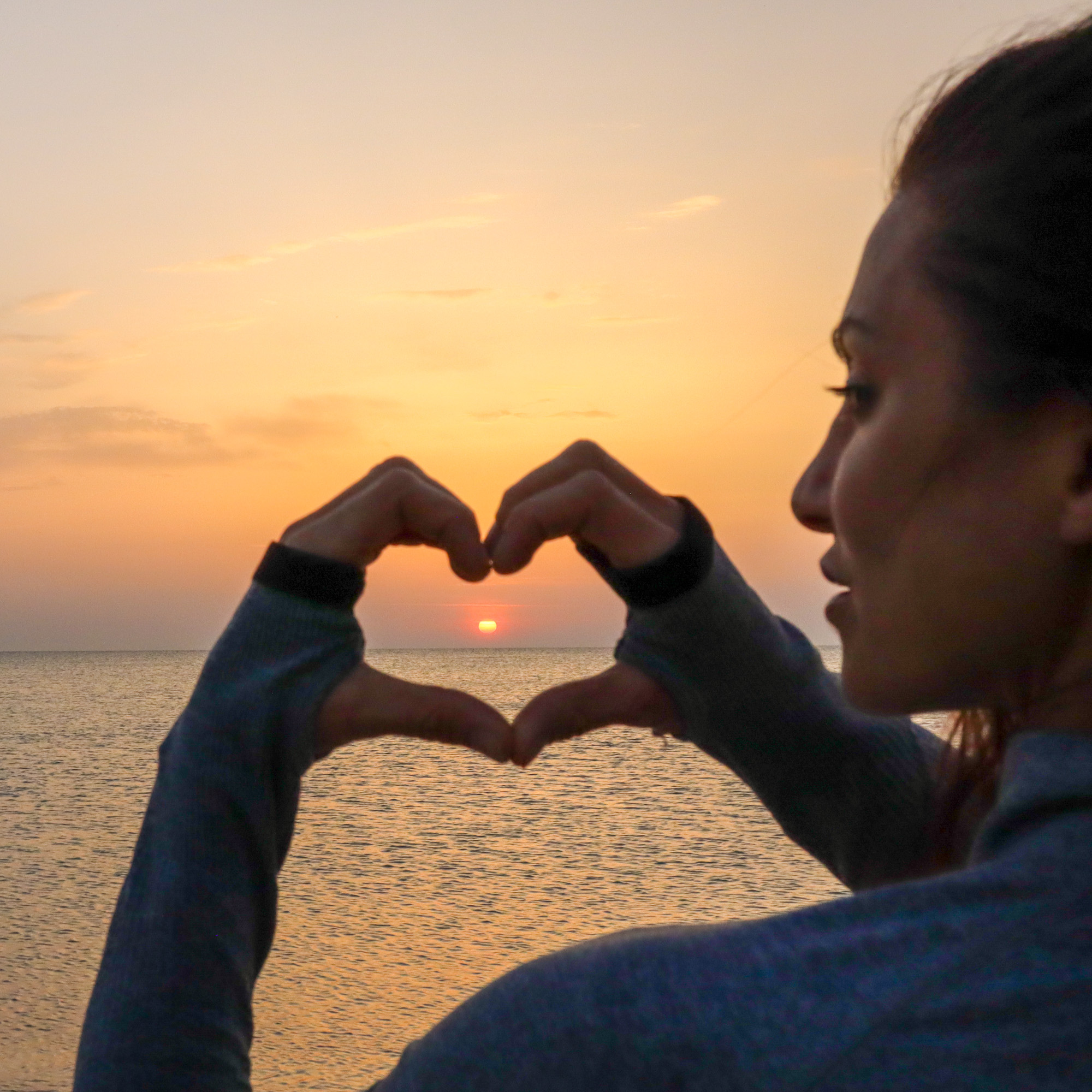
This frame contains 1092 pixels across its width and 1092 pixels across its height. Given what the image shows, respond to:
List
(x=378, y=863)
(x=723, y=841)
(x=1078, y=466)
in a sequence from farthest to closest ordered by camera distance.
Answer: (x=723, y=841) < (x=378, y=863) < (x=1078, y=466)

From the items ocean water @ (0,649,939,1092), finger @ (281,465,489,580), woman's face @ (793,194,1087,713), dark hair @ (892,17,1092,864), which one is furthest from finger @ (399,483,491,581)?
ocean water @ (0,649,939,1092)

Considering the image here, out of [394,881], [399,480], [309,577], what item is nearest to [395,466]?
[399,480]

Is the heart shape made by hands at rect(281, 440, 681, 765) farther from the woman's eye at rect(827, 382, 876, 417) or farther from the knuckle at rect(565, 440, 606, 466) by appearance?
the woman's eye at rect(827, 382, 876, 417)

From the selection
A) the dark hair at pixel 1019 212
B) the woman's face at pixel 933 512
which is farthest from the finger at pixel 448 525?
the dark hair at pixel 1019 212

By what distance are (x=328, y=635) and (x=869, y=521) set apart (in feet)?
1.96

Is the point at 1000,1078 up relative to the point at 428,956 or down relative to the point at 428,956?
up

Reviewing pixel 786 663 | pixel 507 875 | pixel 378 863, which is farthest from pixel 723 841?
pixel 786 663

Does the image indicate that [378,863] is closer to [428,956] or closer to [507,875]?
[507,875]

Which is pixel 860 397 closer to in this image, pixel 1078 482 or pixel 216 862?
pixel 1078 482

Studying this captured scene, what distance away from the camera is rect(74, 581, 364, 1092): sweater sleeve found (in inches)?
39.9

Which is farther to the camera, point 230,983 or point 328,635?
point 328,635

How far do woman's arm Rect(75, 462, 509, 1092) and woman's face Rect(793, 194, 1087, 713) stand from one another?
432 millimetres

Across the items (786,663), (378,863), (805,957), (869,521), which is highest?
(869,521)

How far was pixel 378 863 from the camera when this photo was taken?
21344 mm
